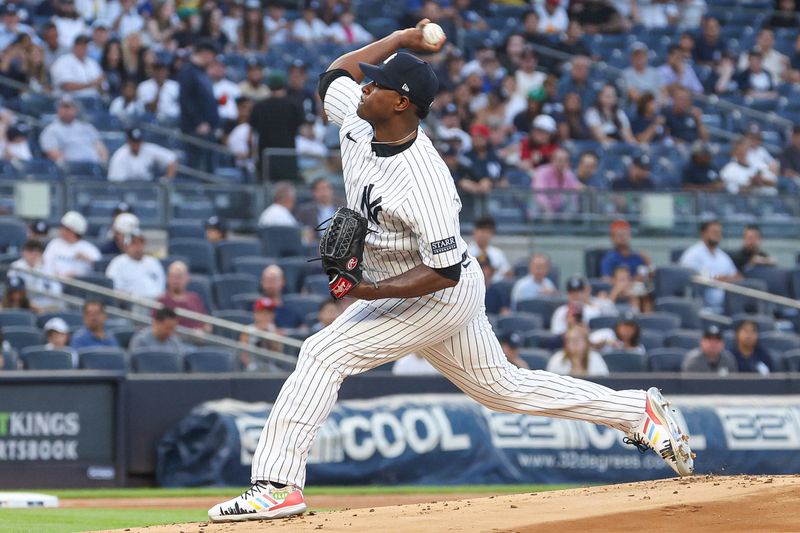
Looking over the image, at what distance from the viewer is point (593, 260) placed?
15.1 metres

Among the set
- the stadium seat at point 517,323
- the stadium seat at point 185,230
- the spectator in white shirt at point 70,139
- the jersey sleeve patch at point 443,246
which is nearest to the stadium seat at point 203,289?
the stadium seat at point 185,230

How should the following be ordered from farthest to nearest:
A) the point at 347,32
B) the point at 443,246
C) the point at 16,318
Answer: the point at 347,32, the point at 16,318, the point at 443,246

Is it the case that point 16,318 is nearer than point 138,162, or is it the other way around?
point 16,318

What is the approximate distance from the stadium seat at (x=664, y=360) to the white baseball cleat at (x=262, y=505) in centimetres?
789

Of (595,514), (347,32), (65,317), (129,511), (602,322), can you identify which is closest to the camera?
(595,514)

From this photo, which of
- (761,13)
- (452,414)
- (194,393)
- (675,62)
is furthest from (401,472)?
(761,13)

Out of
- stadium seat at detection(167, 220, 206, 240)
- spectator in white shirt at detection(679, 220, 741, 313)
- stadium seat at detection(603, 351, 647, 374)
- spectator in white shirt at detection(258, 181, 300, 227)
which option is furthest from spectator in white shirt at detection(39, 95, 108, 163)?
spectator in white shirt at detection(679, 220, 741, 313)

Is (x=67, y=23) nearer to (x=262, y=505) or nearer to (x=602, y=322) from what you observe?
(x=602, y=322)

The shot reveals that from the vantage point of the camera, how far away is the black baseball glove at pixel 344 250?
18.8ft

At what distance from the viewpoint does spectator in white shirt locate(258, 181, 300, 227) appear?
14.5 metres

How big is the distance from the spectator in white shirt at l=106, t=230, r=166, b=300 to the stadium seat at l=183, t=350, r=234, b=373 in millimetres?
1022

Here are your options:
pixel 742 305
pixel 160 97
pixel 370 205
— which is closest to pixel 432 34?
pixel 370 205

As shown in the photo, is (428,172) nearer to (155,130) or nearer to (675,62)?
(155,130)

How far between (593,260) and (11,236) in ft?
19.2
